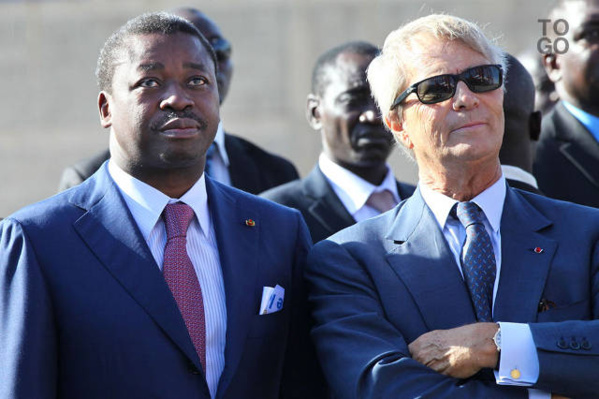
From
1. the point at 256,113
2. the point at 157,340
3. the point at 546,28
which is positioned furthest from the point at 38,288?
the point at 256,113

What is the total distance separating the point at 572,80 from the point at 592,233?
1.96 metres

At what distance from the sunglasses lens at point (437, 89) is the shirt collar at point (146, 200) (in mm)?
826

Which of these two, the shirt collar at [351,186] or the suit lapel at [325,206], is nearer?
the suit lapel at [325,206]

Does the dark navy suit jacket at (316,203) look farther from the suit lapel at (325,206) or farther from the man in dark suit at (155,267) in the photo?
the man in dark suit at (155,267)

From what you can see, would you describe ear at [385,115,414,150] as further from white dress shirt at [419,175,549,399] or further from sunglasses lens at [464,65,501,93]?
sunglasses lens at [464,65,501,93]

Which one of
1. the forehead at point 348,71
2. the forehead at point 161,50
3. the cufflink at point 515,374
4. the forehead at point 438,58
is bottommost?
the cufflink at point 515,374

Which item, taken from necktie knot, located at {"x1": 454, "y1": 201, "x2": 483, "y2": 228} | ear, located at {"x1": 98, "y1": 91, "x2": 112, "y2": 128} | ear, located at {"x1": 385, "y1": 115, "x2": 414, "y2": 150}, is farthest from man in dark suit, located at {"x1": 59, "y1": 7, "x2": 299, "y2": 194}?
necktie knot, located at {"x1": 454, "y1": 201, "x2": 483, "y2": 228}

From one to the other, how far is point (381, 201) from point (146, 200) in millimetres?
1893

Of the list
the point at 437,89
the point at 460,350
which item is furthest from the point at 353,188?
the point at 460,350

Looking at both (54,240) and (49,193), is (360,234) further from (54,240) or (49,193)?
(49,193)

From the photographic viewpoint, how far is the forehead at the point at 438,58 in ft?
11.5

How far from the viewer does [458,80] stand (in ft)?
11.4

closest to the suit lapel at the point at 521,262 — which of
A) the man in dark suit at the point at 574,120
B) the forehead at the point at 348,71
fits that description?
the man in dark suit at the point at 574,120

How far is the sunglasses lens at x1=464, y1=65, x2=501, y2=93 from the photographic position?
3.47 m
